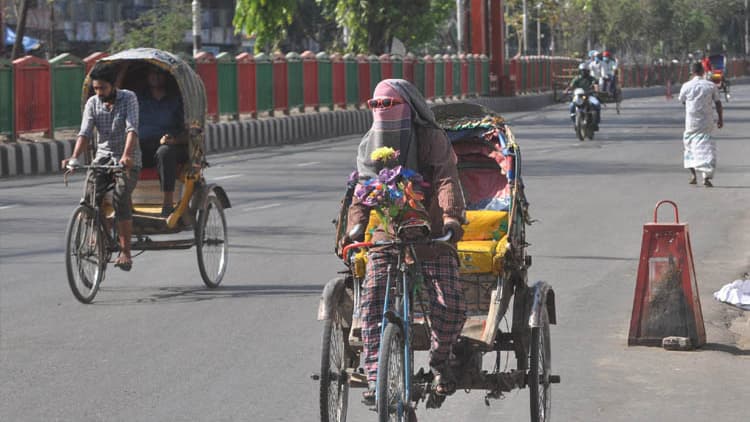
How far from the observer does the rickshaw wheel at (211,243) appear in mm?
11273

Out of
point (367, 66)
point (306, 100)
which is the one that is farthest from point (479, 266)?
point (367, 66)

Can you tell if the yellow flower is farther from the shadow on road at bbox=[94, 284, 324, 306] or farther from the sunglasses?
the shadow on road at bbox=[94, 284, 324, 306]

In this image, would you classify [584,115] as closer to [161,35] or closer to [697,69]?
[697,69]

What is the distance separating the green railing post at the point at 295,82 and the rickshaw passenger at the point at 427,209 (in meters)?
29.9

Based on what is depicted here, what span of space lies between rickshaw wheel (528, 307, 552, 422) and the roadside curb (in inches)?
686

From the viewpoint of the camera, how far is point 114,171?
35.5 ft

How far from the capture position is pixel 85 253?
10609mm

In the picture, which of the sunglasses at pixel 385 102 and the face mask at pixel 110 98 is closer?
the sunglasses at pixel 385 102

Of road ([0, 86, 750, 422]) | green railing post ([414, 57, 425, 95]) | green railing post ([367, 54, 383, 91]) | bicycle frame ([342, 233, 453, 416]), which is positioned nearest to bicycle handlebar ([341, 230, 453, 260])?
bicycle frame ([342, 233, 453, 416])

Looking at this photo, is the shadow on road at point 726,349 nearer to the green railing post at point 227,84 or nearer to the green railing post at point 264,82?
the green railing post at point 227,84

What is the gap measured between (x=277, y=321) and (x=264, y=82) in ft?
82.1

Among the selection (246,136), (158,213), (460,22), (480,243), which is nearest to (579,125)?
(246,136)

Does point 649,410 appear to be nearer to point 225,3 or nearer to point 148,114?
point 148,114

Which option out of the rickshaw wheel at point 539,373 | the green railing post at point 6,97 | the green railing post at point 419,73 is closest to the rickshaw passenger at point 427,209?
the rickshaw wheel at point 539,373
